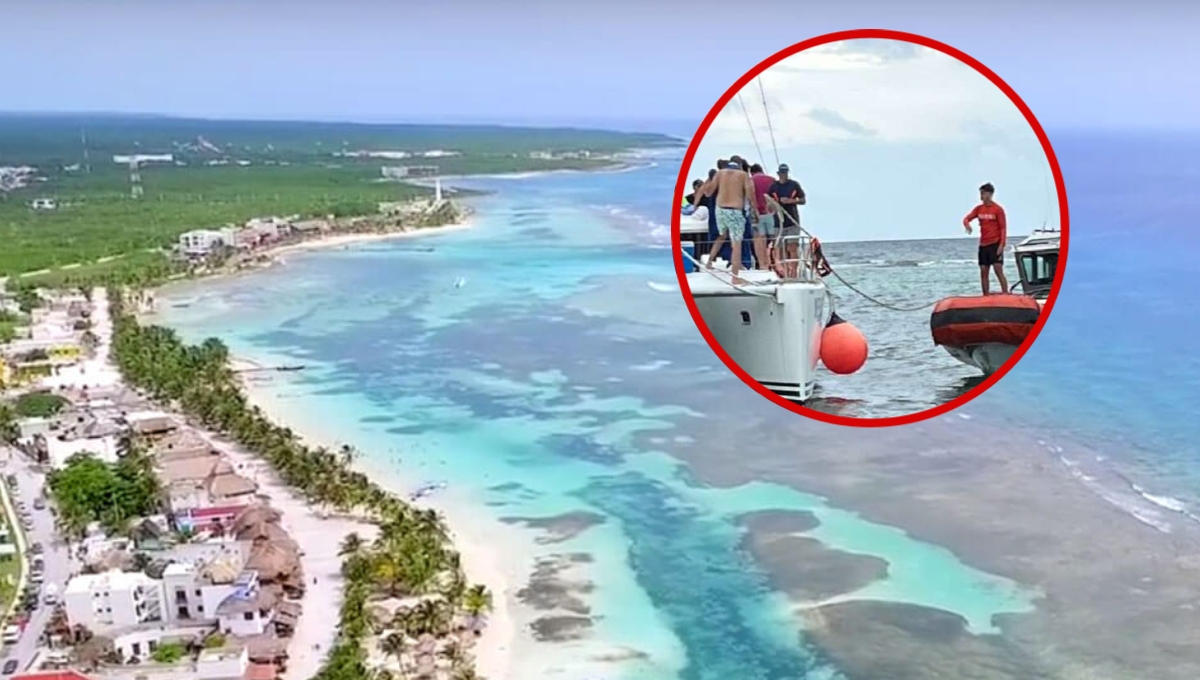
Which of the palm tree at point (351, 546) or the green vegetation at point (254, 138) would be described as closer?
the palm tree at point (351, 546)

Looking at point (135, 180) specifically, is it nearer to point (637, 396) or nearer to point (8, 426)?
point (8, 426)

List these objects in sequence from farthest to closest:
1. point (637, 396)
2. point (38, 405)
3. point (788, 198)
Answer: point (637, 396) → point (38, 405) → point (788, 198)

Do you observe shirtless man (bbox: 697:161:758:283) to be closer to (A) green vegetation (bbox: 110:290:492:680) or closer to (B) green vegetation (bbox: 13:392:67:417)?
(A) green vegetation (bbox: 110:290:492:680)

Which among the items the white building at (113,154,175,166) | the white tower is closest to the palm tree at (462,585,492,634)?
the white tower

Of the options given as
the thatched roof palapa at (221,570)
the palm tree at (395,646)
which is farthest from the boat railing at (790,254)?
the thatched roof palapa at (221,570)

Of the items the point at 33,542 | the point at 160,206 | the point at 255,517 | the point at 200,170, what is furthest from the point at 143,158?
the point at 255,517

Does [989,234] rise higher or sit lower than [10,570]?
higher

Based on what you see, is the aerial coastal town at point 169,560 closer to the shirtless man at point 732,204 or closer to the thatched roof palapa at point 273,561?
the thatched roof palapa at point 273,561

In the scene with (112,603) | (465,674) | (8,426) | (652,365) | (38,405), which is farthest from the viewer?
(652,365)
